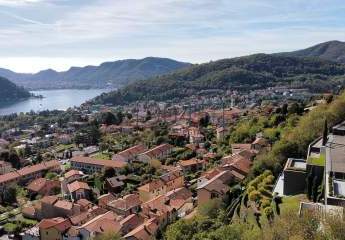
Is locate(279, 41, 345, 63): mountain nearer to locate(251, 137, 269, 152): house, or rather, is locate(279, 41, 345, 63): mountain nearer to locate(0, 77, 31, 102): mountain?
locate(0, 77, 31, 102): mountain

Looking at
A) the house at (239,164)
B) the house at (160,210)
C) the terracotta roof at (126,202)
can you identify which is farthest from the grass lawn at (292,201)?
the terracotta roof at (126,202)

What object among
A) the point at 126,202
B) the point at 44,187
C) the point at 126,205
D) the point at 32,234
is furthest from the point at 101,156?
the point at 32,234

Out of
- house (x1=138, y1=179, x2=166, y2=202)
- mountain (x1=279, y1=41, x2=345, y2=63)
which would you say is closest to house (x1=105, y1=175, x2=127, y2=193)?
house (x1=138, y1=179, x2=166, y2=202)

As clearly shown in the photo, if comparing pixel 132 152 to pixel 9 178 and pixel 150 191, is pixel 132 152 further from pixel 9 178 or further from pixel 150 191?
pixel 150 191

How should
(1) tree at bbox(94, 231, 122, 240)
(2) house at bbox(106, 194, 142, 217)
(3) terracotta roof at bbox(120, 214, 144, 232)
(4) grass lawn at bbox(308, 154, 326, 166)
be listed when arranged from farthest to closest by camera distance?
(2) house at bbox(106, 194, 142, 217) → (3) terracotta roof at bbox(120, 214, 144, 232) → (1) tree at bbox(94, 231, 122, 240) → (4) grass lawn at bbox(308, 154, 326, 166)

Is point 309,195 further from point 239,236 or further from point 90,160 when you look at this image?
point 90,160

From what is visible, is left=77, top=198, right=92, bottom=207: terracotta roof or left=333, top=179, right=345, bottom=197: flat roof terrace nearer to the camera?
left=333, top=179, right=345, bottom=197: flat roof terrace

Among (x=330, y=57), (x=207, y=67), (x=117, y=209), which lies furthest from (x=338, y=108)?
(x=330, y=57)
